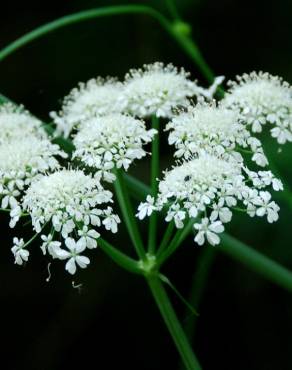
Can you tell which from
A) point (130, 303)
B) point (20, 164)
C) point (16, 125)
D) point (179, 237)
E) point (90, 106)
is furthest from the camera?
point (130, 303)

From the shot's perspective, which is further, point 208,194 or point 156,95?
point 156,95

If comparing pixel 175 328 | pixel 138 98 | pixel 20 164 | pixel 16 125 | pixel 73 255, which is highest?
pixel 138 98

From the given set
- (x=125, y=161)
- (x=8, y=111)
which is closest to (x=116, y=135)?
(x=125, y=161)

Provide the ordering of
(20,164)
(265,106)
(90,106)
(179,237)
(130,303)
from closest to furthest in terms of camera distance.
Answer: (179,237)
(20,164)
(265,106)
(90,106)
(130,303)

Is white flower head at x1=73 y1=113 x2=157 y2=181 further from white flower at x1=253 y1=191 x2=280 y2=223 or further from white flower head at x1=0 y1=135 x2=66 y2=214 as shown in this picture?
white flower at x1=253 y1=191 x2=280 y2=223

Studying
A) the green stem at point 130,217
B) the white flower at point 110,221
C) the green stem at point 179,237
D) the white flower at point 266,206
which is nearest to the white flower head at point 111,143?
the green stem at point 130,217

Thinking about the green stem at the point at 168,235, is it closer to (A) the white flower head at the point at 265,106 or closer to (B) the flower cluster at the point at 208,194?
(B) the flower cluster at the point at 208,194

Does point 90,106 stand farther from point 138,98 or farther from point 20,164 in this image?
point 20,164

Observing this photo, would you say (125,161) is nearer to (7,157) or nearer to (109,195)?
(109,195)

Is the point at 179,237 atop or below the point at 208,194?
below

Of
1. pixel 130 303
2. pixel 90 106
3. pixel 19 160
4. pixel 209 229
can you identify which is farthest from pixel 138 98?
pixel 130 303
